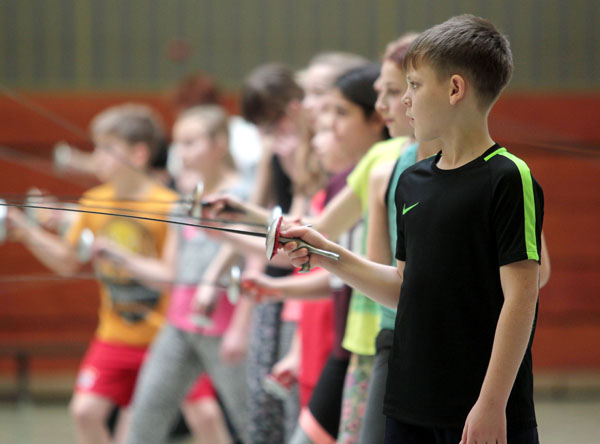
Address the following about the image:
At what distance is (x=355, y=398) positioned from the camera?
1.54 m

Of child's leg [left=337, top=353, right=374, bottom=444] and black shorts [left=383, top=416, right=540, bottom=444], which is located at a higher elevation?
black shorts [left=383, top=416, right=540, bottom=444]

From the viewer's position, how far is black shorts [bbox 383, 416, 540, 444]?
104 cm

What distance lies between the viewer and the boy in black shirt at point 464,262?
1000 millimetres

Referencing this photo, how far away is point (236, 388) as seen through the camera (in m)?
2.38

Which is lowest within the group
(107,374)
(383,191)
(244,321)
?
(107,374)

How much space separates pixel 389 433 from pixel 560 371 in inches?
129

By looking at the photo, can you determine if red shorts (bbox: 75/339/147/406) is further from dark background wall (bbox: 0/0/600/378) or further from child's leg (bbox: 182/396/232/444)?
dark background wall (bbox: 0/0/600/378)

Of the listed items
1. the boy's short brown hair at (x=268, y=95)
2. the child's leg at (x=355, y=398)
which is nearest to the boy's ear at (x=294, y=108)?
the boy's short brown hair at (x=268, y=95)

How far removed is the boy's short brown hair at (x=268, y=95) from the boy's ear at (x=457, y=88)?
54.7 inches

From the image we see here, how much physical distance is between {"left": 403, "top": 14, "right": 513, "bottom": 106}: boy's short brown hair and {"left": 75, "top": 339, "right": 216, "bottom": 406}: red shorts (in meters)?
1.61

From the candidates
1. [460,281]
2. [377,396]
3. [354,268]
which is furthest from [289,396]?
[460,281]

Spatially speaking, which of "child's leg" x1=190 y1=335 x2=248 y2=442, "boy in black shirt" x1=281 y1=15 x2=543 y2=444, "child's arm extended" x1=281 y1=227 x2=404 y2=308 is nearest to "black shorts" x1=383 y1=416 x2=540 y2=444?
"boy in black shirt" x1=281 y1=15 x2=543 y2=444

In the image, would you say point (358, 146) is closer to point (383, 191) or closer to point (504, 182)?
point (383, 191)

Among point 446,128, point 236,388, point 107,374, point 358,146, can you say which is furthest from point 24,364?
point 446,128
